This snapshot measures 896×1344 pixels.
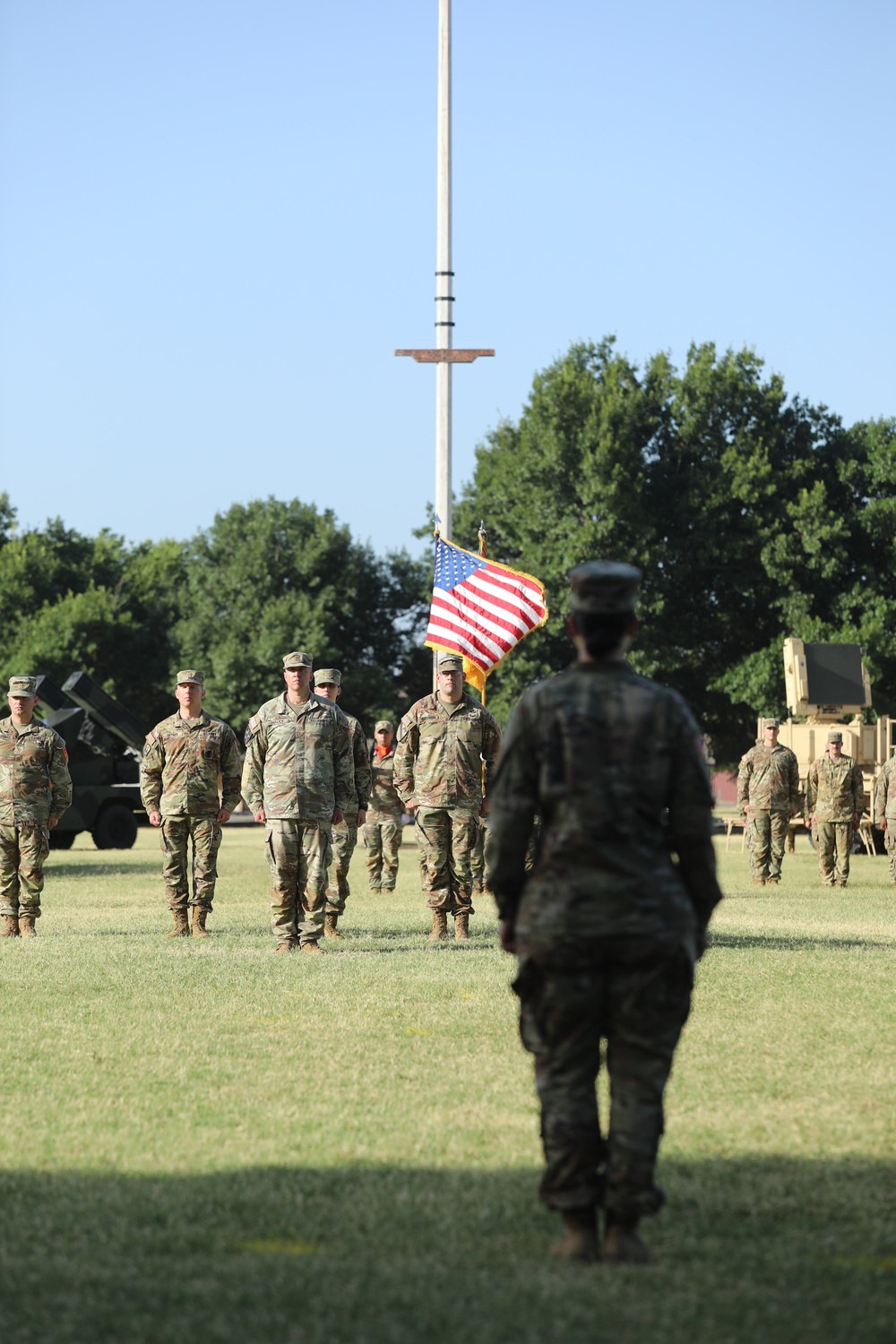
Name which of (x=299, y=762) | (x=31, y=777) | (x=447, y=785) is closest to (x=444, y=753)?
(x=447, y=785)

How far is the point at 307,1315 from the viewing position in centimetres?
437

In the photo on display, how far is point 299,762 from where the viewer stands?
13.0 meters

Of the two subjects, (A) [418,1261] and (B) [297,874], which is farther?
(B) [297,874]

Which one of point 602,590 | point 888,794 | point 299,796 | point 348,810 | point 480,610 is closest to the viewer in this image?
point 602,590

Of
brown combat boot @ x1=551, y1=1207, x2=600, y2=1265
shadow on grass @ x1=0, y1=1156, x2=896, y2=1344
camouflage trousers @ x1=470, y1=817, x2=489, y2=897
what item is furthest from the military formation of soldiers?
camouflage trousers @ x1=470, y1=817, x2=489, y2=897

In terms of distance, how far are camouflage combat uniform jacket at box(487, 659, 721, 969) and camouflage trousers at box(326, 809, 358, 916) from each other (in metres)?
9.08

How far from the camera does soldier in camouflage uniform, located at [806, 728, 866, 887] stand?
73.2 ft

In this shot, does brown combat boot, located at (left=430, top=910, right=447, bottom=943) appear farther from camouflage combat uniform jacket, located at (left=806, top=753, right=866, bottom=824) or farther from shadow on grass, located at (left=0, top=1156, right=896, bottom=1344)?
camouflage combat uniform jacket, located at (left=806, top=753, right=866, bottom=824)

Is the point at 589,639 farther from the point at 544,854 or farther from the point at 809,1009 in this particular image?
the point at 809,1009

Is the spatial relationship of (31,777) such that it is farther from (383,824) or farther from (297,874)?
(383,824)

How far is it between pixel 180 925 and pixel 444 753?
2651 mm

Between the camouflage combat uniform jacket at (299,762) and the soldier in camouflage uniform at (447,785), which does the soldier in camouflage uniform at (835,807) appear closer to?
the soldier in camouflage uniform at (447,785)

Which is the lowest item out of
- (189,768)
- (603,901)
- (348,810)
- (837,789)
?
(603,901)

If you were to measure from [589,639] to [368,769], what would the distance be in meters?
8.90
